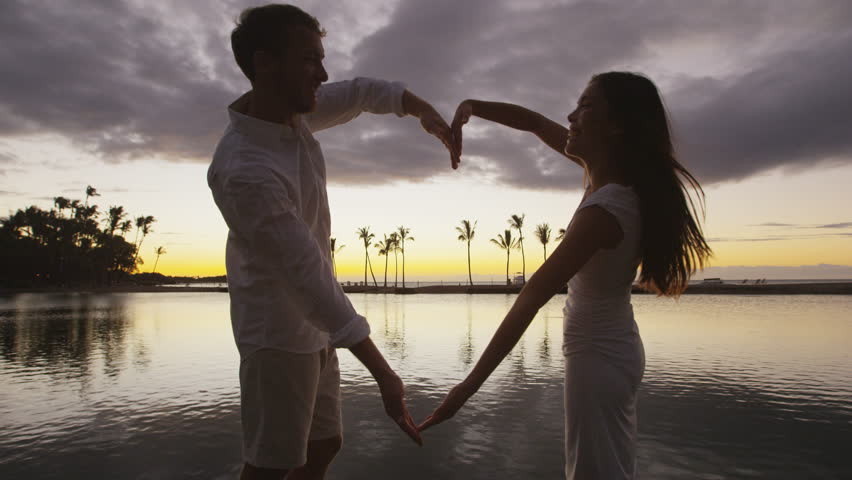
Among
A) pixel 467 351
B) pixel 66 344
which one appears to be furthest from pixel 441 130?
pixel 66 344

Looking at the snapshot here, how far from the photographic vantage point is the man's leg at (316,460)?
2.02m

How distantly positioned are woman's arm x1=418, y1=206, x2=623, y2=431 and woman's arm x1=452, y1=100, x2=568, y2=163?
998 millimetres

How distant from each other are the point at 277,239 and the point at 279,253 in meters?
0.05

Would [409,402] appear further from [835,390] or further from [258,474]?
[835,390]

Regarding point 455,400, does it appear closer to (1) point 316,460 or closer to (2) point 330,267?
(2) point 330,267

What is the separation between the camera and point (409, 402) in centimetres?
842

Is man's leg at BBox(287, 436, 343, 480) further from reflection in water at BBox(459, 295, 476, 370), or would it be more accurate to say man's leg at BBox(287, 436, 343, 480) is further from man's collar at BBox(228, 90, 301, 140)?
reflection in water at BBox(459, 295, 476, 370)

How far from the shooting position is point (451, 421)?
7492 mm

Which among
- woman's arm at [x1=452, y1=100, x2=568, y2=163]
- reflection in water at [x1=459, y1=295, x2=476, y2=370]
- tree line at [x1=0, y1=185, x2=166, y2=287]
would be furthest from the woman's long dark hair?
tree line at [x1=0, y1=185, x2=166, y2=287]

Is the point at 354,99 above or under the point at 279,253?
above

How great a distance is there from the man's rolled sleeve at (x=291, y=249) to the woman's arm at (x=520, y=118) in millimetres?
1219

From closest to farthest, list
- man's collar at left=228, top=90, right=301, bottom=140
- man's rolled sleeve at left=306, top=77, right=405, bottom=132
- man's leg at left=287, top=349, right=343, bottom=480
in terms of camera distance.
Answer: man's collar at left=228, top=90, right=301, bottom=140
man's leg at left=287, top=349, right=343, bottom=480
man's rolled sleeve at left=306, top=77, right=405, bottom=132

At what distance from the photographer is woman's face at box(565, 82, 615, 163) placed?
70.1 inches

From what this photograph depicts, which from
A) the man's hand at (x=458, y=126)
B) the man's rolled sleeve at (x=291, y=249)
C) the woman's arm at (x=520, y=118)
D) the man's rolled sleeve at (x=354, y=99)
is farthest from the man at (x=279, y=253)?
the woman's arm at (x=520, y=118)
